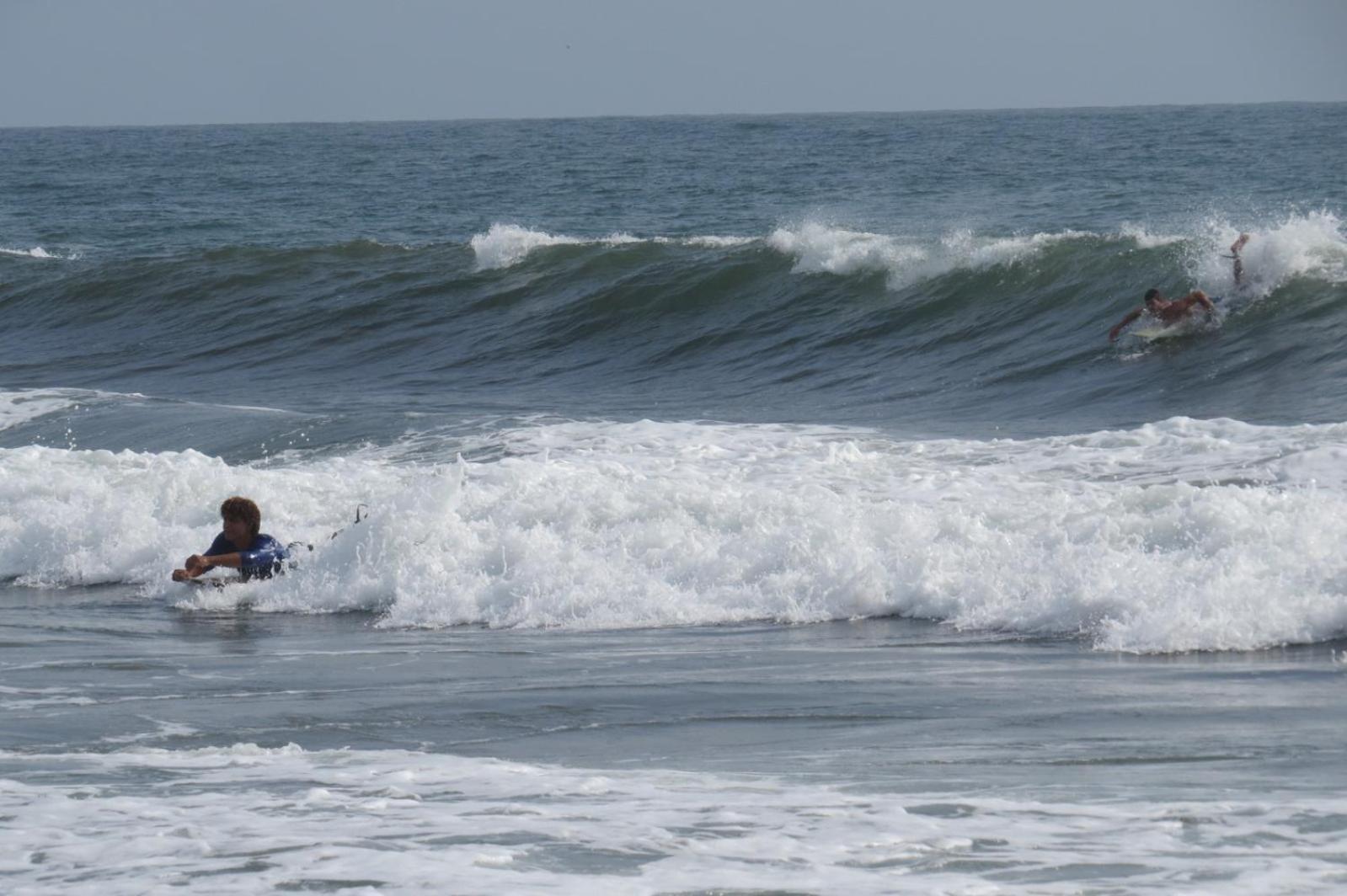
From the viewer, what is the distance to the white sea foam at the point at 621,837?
4.41 meters

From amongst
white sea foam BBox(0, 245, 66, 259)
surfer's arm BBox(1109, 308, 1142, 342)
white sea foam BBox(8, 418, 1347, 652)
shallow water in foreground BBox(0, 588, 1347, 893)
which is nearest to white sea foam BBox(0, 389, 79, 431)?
white sea foam BBox(8, 418, 1347, 652)

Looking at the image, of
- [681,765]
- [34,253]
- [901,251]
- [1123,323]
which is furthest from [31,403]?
[34,253]

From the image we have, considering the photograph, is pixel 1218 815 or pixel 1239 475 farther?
pixel 1239 475

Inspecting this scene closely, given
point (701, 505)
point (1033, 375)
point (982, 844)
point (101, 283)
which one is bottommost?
point (982, 844)

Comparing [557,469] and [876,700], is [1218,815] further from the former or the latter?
[557,469]

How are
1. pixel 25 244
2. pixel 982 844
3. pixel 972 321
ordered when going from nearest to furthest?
1. pixel 982 844
2. pixel 972 321
3. pixel 25 244

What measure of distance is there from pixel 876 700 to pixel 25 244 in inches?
1363

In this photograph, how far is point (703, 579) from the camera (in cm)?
942

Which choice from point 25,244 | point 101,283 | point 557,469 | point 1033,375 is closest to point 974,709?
point 557,469

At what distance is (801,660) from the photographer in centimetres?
762

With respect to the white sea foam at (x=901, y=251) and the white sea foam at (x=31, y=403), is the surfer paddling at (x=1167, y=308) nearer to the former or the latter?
the white sea foam at (x=901, y=251)

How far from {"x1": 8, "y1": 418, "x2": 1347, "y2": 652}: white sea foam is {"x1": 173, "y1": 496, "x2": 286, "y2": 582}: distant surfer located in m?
0.14

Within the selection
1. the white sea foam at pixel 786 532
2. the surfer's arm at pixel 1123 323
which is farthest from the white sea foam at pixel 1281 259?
the white sea foam at pixel 786 532

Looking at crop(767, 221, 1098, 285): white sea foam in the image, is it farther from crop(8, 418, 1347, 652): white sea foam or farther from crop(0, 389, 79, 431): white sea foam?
crop(0, 389, 79, 431): white sea foam
